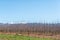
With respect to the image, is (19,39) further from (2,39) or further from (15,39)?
(2,39)

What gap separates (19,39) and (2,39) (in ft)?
7.10

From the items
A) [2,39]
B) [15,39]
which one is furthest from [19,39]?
[2,39]

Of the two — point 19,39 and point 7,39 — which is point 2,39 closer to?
point 7,39

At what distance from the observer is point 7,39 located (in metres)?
18.5

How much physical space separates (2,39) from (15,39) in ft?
5.26

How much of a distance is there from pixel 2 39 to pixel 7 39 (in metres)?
0.64

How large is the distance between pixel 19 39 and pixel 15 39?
564 mm

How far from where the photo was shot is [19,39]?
1916cm

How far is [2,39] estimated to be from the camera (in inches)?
713

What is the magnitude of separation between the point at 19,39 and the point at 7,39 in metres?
1.53

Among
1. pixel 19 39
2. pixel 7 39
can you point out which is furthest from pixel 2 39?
pixel 19 39

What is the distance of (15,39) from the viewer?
18.8m
